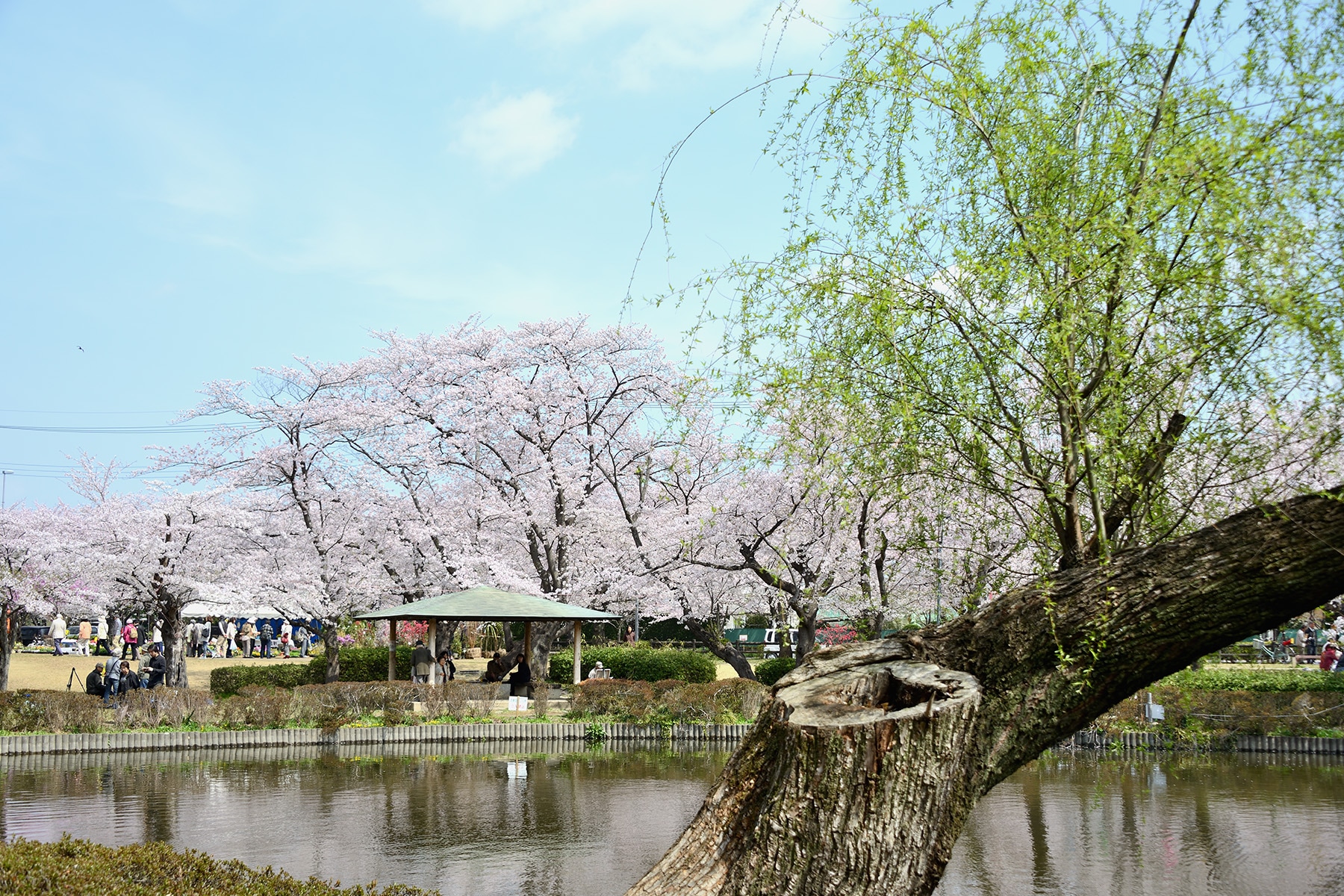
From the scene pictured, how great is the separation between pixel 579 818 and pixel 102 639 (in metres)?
26.7

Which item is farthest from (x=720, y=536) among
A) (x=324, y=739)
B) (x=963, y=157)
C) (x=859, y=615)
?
(x=963, y=157)

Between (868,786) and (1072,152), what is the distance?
253 centimetres

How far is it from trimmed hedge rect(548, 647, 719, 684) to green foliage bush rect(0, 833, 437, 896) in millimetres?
17225

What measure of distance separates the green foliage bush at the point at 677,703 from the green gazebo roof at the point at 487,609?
9.54ft

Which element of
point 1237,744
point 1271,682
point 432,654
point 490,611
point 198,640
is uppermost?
point 490,611

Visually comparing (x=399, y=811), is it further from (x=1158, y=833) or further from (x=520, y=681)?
(x=520, y=681)

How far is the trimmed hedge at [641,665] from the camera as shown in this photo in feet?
75.9

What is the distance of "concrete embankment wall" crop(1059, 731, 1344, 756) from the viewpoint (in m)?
15.5

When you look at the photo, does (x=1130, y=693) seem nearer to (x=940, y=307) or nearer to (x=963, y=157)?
(x=940, y=307)

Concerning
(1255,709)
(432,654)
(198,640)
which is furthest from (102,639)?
(1255,709)

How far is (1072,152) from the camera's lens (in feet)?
13.2

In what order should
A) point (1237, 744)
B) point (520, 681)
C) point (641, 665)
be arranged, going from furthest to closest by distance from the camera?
point (641, 665), point (520, 681), point (1237, 744)

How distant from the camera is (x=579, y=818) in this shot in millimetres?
10711

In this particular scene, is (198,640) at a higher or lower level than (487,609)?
lower
